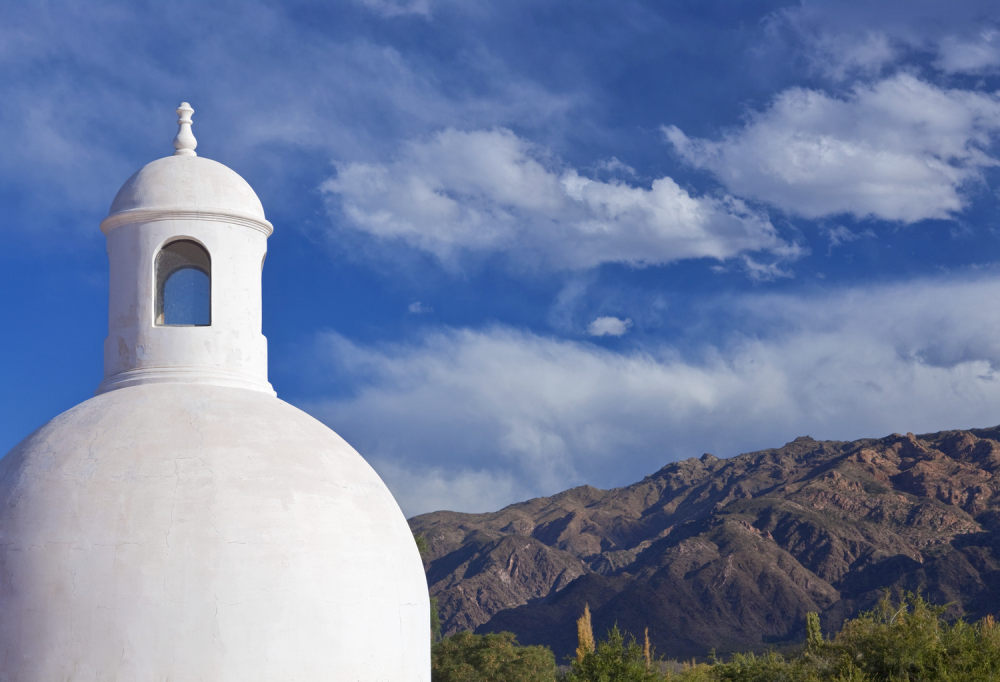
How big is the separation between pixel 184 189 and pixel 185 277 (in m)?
0.90

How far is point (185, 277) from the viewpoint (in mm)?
11711

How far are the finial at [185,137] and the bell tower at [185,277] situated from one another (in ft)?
0.05

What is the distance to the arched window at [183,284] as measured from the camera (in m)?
11.6

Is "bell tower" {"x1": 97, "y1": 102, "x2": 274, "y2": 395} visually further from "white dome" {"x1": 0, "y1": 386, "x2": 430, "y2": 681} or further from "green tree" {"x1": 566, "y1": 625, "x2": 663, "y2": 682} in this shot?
"green tree" {"x1": 566, "y1": 625, "x2": 663, "y2": 682}

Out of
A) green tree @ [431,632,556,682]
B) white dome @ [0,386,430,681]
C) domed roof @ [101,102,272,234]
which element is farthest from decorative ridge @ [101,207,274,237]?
green tree @ [431,632,556,682]

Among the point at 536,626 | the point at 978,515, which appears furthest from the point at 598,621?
the point at 978,515

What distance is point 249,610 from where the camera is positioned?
8.98 metres

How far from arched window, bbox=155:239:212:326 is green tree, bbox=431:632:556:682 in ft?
84.2

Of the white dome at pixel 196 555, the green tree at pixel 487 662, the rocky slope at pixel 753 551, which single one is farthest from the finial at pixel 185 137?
the rocky slope at pixel 753 551

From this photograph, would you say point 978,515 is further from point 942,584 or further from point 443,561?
point 443,561

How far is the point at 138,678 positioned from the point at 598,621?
251 feet

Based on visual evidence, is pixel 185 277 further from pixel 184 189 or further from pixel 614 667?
pixel 614 667

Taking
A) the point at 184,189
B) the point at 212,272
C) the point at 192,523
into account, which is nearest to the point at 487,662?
the point at 212,272

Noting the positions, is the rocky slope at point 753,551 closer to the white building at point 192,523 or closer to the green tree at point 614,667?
the green tree at point 614,667
